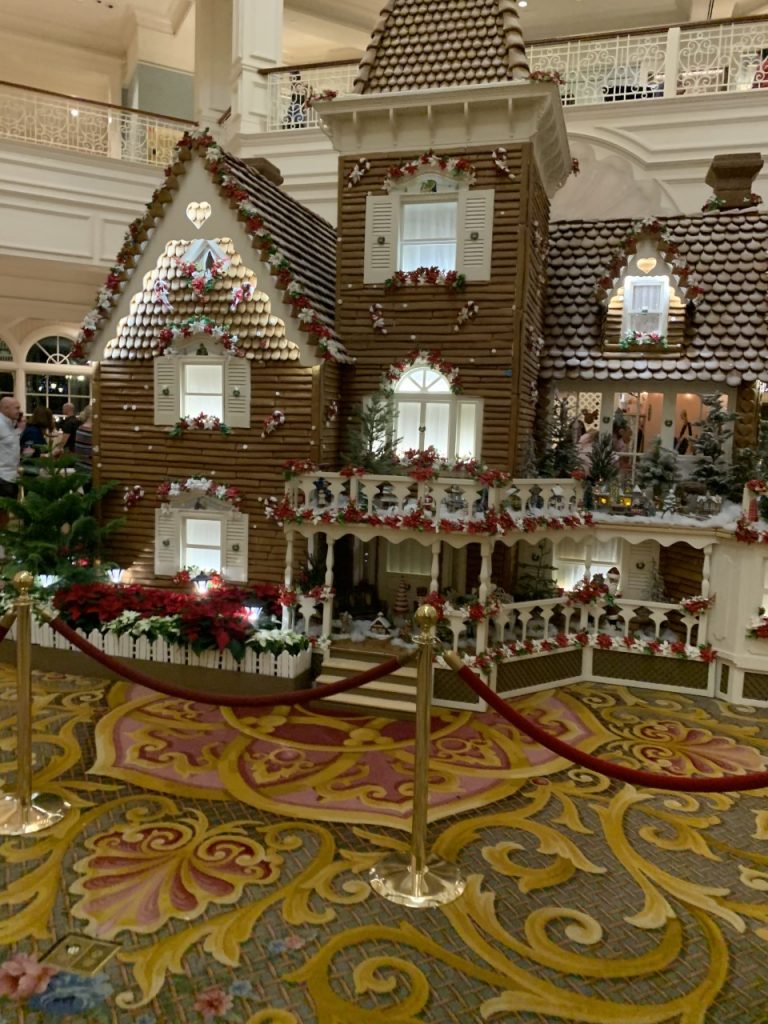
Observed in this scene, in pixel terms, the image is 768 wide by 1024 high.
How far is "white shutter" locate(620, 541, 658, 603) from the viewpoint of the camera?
31.7ft

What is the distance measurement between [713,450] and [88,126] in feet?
43.3

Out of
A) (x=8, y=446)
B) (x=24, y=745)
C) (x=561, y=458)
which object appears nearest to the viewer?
(x=24, y=745)

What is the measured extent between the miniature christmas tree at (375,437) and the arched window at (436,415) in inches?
7.4

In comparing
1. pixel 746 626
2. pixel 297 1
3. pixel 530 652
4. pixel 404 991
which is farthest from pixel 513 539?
pixel 297 1

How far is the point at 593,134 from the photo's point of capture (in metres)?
12.7

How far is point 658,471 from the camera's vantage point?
9.70m

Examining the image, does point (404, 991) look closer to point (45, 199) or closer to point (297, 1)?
point (45, 199)

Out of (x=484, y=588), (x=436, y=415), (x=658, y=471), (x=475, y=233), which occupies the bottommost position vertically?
(x=484, y=588)

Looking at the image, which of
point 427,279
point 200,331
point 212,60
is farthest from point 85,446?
point 212,60

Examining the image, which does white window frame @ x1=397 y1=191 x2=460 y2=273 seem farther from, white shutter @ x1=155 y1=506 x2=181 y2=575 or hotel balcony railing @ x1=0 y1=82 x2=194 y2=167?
hotel balcony railing @ x1=0 y1=82 x2=194 y2=167

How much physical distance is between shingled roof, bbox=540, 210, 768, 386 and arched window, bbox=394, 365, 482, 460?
171 cm

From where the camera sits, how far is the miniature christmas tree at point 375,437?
904 centimetres

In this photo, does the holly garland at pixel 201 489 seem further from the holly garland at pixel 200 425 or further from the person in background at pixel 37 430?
the person in background at pixel 37 430

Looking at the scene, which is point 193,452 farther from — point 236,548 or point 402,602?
point 402,602
